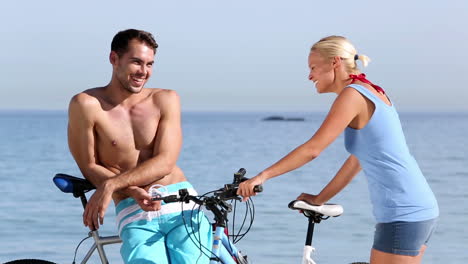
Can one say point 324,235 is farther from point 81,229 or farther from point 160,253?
point 160,253

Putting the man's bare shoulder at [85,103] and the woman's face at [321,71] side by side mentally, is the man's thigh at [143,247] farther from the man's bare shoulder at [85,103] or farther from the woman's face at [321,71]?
the woman's face at [321,71]

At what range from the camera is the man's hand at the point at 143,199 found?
13.3 feet

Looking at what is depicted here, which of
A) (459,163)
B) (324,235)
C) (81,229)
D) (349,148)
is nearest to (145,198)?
(349,148)

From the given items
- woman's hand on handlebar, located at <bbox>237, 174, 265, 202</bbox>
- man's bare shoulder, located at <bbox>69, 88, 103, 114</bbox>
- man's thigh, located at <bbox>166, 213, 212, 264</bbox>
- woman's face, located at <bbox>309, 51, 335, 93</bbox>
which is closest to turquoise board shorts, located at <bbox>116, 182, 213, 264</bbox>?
man's thigh, located at <bbox>166, 213, 212, 264</bbox>

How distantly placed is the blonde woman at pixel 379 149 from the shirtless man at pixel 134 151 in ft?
2.25

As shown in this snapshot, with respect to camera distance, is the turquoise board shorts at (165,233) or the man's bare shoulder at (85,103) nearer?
the turquoise board shorts at (165,233)

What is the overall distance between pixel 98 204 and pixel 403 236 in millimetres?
1267

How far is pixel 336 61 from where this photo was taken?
3.72 meters

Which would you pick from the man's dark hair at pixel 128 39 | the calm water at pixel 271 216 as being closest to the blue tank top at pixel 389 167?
the man's dark hair at pixel 128 39

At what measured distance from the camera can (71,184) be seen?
13.4ft

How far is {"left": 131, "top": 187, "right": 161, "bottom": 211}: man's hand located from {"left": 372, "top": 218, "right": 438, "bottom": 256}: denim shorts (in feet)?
3.23

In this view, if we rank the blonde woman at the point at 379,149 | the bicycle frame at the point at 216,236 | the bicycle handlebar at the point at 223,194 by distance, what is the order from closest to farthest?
the blonde woman at the point at 379,149 < the bicycle handlebar at the point at 223,194 < the bicycle frame at the point at 216,236

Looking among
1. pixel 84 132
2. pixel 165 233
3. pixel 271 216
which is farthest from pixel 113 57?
pixel 271 216

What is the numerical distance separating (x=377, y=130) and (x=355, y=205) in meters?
8.64
